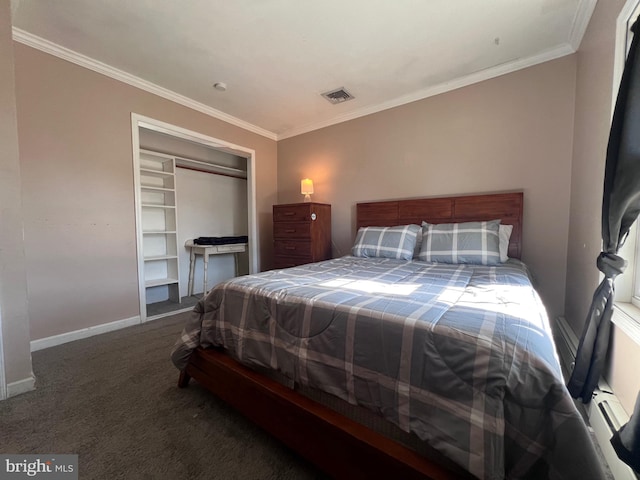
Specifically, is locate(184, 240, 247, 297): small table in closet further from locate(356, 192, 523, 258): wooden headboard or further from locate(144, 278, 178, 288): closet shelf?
locate(356, 192, 523, 258): wooden headboard

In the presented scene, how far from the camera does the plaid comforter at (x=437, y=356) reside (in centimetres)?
68

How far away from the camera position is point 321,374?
Answer: 1048 mm

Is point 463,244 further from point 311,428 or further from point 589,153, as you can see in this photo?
point 311,428

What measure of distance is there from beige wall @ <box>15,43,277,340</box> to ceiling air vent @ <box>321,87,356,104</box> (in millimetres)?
1749

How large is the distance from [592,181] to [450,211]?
1.06 metres

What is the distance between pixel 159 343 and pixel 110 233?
115 centimetres

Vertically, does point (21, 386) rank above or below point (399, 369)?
below

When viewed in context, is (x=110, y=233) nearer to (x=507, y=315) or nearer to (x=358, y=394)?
(x=358, y=394)

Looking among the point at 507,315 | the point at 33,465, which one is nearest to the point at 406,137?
the point at 507,315

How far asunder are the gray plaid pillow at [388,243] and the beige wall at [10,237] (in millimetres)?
2477

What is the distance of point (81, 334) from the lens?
2.32 meters

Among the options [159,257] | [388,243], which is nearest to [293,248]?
[388,243]

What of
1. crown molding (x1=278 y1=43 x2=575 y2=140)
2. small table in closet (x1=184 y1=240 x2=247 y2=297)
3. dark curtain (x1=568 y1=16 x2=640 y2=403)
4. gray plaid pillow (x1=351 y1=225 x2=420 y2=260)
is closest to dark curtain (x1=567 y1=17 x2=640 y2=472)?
dark curtain (x1=568 y1=16 x2=640 y2=403)

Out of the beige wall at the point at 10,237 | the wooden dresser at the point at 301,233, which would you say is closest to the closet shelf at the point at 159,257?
the wooden dresser at the point at 301,233
